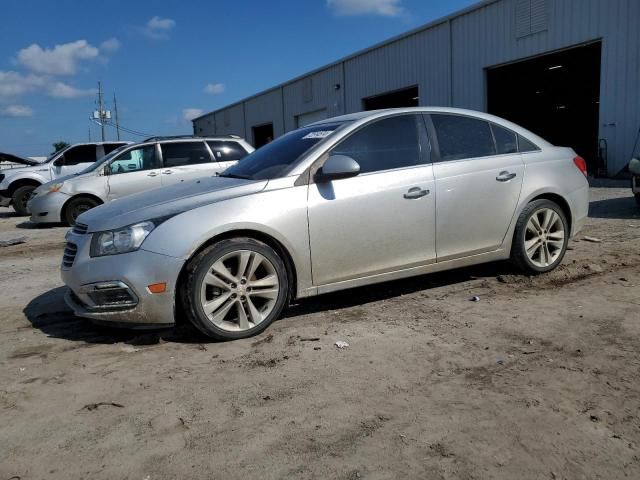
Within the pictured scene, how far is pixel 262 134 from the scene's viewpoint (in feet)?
133

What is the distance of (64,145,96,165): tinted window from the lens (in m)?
14.3

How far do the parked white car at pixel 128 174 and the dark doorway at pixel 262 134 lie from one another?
28.2 metres

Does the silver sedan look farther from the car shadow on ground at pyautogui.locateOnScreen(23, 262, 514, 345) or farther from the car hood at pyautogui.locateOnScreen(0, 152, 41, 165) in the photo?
the car hood at pyautogui.locateOnScreen(0, 152, 41, 165)

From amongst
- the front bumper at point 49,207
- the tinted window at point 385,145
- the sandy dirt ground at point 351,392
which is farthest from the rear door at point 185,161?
the tinted window at point 385,145

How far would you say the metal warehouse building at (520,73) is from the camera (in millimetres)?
15539

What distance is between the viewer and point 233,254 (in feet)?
12.8

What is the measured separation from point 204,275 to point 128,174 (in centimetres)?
759

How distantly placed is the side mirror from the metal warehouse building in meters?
14.2

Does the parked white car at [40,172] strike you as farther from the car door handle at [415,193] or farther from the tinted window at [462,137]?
the car door handle at [415,193]

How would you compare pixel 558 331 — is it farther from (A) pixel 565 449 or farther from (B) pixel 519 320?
(A) pixel 565 449

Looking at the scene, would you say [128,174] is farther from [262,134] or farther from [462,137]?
[262,134]

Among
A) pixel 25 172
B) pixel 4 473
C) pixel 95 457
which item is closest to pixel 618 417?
pixel 95 457

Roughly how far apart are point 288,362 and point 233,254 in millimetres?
869

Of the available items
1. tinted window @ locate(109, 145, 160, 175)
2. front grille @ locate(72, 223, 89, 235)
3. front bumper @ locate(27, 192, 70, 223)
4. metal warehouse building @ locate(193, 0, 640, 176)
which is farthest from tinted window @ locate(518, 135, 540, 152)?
metal warehouse building @ locate(193, 0, 640, 176)
